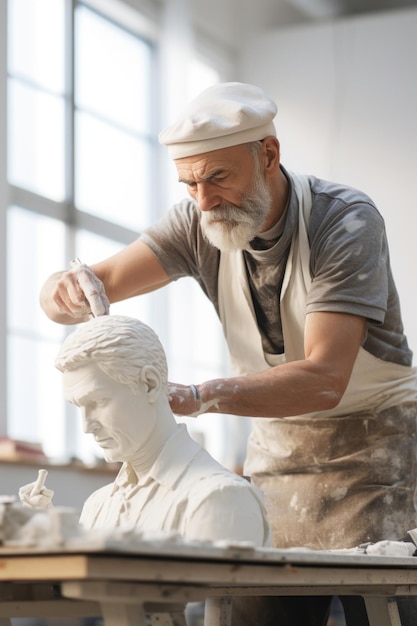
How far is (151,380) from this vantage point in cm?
262

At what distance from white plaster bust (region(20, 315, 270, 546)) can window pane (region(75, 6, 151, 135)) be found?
518 centimetres

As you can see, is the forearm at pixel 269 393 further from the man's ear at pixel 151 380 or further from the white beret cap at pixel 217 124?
the white beret cap at pixel 217 124

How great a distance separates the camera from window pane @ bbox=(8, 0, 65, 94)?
7043mm

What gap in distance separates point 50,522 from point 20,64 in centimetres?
555

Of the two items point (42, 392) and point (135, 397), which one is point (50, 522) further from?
point (42, 392)

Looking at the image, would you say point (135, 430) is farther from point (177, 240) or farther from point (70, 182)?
point (70, 182)

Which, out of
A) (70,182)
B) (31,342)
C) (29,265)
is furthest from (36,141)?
(31,342)

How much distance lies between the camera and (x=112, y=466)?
6805mm

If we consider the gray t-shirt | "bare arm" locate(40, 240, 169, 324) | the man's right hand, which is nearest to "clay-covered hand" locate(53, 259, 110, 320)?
the man's right hand

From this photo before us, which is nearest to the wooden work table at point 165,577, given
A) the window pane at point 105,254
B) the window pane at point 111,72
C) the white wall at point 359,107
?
the window pane at point 105,254

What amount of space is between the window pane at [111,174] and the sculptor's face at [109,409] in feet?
16.3

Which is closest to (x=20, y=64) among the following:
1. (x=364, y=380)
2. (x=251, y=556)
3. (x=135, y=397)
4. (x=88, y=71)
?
(x=88, y=71)

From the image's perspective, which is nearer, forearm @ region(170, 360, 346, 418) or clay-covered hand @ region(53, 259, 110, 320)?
forearm @ region(170, 360, 346, 418)

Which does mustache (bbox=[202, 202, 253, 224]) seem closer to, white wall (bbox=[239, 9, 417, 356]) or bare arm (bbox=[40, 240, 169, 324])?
bare arm (bbox=[40, 240, 169, 324])
